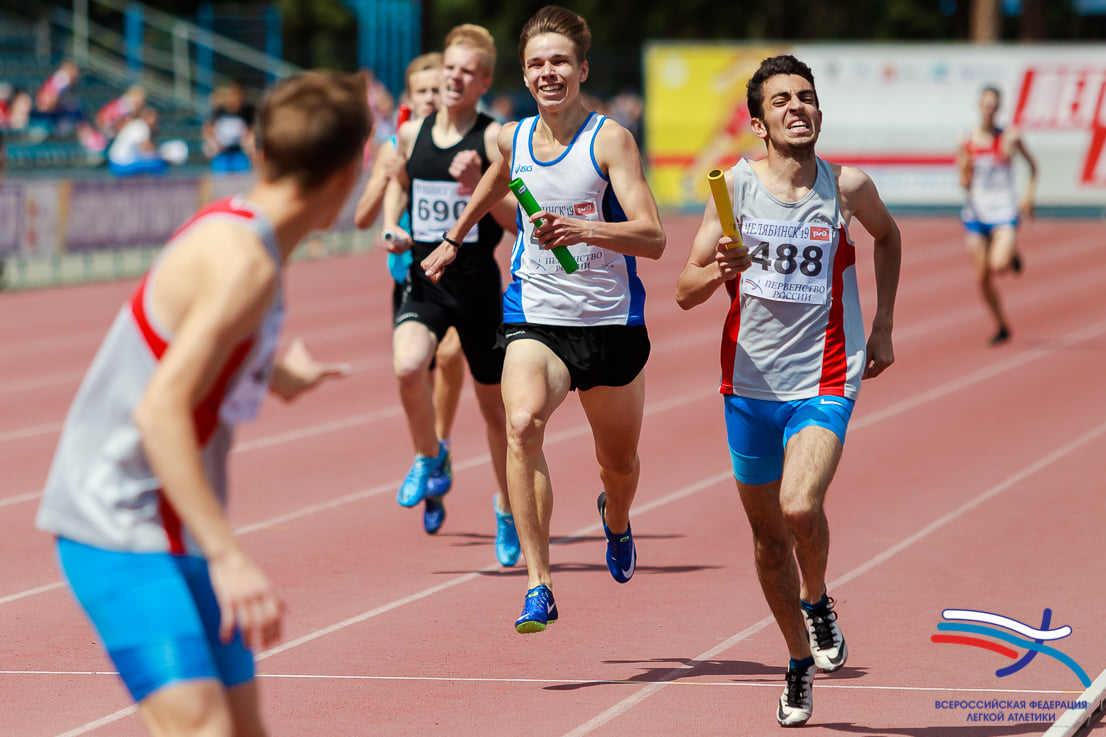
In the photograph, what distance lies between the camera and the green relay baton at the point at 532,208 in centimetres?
576

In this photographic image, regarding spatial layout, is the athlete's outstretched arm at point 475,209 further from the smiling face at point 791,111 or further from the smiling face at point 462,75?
the smiling face at point 791,111

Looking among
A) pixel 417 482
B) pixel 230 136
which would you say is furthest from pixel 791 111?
pixel 230 136

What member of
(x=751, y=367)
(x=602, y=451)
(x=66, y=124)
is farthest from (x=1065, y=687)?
(x=66, y=124)

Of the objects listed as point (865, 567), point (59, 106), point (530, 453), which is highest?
point (530, 453)

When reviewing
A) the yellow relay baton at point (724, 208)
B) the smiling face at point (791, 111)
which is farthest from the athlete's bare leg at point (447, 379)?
the yellow relay baton at point (724, 208)

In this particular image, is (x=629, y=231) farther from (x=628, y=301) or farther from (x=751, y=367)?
(x=751, y=367)

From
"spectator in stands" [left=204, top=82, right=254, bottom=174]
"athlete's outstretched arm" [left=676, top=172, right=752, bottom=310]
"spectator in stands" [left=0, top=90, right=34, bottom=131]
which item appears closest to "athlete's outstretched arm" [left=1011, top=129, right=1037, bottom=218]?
"athlete's outstretched arm" [left=676, top=172, right=752, bottom=310]

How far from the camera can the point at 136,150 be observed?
23062mm

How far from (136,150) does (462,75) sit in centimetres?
1675

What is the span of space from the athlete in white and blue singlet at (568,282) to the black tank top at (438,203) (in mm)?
1306

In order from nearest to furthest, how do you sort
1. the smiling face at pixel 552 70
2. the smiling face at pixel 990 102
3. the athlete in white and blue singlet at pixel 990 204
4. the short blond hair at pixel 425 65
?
1. the smiling face at pixel 552 70
2. the short blond hair at pixel 425 65
3. the smiling face at pixel 990 102
4. the athlete in white and blue singlet at pixel 990 204

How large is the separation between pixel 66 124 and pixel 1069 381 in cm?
1903

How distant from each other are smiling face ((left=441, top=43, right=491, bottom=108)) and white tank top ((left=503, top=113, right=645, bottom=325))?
1.14 meters

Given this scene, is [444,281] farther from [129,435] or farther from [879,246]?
[129,435]
